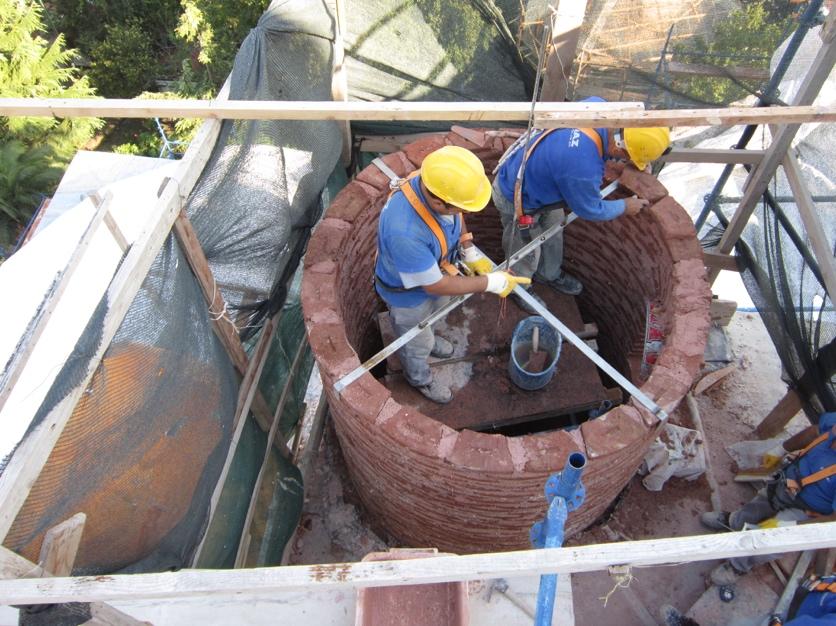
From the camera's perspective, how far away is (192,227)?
3.11 m

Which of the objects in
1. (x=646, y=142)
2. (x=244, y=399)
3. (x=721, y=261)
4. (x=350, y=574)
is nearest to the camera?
(x=350, y=574)

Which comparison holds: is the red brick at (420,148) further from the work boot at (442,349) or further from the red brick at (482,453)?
the red brick at (482,453)

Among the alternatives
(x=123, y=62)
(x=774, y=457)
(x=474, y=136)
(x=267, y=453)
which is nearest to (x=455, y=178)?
(x=474, y=136)

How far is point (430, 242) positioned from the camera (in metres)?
3.24

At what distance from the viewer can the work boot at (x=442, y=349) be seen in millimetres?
4422

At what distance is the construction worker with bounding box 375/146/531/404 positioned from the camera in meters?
3.02

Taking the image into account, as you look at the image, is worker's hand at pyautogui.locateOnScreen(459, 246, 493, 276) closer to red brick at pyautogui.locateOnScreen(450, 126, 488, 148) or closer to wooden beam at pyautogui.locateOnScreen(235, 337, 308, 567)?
red brick at pyautogui.locateOnScreen(450, 126, 488, 148)

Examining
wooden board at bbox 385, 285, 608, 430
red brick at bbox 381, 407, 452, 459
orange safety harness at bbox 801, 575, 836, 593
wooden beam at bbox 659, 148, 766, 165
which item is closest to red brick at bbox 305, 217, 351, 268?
red brick at bbox 381, 407, 452, 459

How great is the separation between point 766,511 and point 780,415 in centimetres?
88

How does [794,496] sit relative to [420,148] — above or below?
below

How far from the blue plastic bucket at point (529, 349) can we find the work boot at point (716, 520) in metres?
1.54

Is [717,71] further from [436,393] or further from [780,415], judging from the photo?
[436,393]

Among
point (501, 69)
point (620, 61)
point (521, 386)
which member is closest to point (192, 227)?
point (521, 386)

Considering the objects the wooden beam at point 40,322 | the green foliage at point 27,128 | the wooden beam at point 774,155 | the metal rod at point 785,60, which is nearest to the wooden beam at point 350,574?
the wooden beam at point 40,322
